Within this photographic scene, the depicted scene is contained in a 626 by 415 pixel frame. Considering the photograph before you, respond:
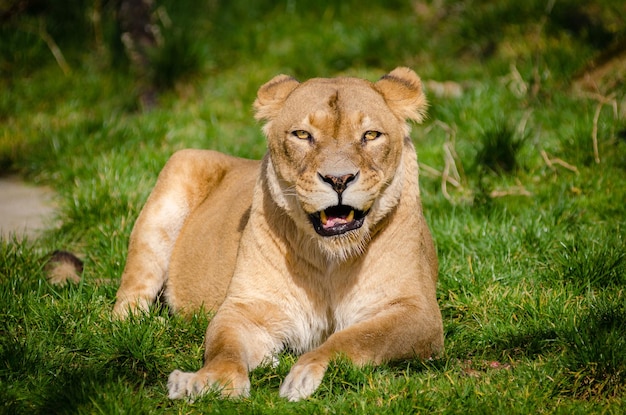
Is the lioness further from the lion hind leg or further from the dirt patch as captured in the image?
the dirt patch

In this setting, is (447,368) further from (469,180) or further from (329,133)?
(469,180)

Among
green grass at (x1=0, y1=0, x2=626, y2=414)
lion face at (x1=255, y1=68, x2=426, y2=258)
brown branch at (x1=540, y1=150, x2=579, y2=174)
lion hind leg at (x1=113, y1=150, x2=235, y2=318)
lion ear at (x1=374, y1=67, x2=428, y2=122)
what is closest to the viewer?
green grass at (x1=0, y1=0, x2=626, y2=414)

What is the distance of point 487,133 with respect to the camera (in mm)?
6531

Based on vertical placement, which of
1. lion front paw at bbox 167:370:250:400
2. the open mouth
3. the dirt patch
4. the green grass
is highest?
the open mouth

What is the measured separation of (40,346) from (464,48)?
6.24 metres

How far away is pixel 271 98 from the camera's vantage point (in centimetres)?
440

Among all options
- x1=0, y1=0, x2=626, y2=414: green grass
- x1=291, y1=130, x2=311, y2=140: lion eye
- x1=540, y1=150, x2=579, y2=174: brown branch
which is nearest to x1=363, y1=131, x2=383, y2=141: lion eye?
x1=291, y1=130, x2=311, y2=140: lion eye

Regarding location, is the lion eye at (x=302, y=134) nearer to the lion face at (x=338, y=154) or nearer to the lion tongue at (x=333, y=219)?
the lion face at (x=338, y=154)

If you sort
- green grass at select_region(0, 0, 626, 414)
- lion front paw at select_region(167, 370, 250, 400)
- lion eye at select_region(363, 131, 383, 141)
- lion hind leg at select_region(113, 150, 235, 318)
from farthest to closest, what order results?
lion hind leg at select_region(113, 150, 235, 318) → lion eye at select_region(363, 131, 383, 141) → green grass at select_region(0, 0, 626, 414) → lion front paw at select_region(167, 370, 250, 400)

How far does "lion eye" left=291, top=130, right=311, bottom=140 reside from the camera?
404cm

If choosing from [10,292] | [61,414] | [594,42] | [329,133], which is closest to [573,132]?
[594,42]

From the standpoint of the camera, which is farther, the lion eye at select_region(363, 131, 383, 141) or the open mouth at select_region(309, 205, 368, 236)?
the lion eye at select_region(363, 131, 383, 141)

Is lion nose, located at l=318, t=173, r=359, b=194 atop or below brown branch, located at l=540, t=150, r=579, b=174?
atop

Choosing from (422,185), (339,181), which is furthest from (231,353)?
(422,185)
